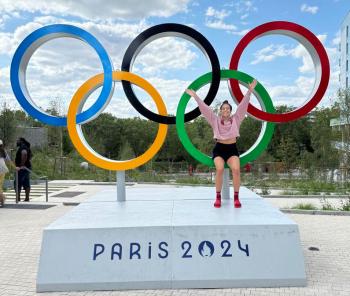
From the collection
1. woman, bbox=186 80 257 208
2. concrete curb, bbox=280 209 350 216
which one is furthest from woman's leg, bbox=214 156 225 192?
concrete curb, bbox=280 209 350 216

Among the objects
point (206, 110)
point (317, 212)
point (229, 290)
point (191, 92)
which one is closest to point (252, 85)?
point (206, 110)

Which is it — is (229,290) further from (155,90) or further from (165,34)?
(165,34)

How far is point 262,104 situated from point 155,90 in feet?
6.02

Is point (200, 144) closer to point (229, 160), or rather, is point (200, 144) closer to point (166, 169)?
point (166, 169)

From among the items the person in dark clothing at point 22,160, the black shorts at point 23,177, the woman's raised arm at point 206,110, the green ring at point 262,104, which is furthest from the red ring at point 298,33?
the black shorts at point 23,177

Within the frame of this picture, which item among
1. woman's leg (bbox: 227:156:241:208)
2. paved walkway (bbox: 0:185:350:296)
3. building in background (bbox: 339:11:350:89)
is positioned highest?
building in background (bbox: 339:11:350:89)

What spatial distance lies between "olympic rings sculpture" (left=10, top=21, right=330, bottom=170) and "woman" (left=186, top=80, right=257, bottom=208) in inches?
12.4

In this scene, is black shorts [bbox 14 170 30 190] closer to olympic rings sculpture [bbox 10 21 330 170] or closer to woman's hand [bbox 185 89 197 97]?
olympic rings sculpture [bbox 10 21 330 170]

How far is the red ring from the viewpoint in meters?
6.42

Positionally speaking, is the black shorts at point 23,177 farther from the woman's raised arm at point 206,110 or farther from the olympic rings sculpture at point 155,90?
the woman's raised arm at point 206,110

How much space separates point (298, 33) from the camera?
21.1 feet

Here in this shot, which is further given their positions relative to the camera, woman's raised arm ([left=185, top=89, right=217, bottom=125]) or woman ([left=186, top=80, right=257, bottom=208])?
woman's raised arm ([left=185, top=89, right=217, bottom=125])

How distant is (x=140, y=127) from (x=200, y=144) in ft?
39.4

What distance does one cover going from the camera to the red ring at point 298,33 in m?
6.42
